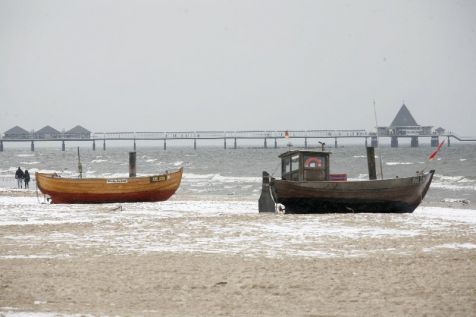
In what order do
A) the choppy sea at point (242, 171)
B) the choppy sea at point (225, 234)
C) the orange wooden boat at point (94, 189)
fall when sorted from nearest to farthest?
the choppy sea at point (225, 234)
the orange wooden boat at point (94, 189)
the choppy sea at point (242, 171)

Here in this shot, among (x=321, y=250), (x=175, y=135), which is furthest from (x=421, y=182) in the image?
(x=175, y=135)

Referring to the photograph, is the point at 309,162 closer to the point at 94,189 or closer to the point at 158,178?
the point at 158,178

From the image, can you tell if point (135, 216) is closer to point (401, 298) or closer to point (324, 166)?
point (324, 166)

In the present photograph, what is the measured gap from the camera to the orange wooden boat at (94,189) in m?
23.8

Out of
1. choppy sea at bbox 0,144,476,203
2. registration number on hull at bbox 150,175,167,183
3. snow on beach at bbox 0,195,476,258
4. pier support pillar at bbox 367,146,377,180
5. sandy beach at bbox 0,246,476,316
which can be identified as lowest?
choppy sea at bbox 0,144,476,203

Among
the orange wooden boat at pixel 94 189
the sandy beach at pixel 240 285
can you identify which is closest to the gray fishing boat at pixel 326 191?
the orange wooden boat at pixel 94 189

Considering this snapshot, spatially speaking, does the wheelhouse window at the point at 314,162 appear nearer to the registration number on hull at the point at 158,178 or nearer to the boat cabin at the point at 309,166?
the boat cabin at the point at 309,166

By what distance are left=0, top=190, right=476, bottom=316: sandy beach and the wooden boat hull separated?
2.14m

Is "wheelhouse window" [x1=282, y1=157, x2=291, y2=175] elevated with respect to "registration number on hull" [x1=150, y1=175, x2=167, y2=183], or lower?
elevated

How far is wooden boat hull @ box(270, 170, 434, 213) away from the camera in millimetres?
18453

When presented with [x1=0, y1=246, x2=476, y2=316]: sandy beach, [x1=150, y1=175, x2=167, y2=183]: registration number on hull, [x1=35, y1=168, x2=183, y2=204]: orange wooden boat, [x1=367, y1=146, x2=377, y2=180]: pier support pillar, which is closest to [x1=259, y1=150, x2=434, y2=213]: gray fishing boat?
[x1=367, y1=146, x2=377, y2=180]: pier support pillar

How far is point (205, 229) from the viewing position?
47.4 feet

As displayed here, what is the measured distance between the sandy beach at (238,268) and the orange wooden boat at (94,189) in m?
7.41

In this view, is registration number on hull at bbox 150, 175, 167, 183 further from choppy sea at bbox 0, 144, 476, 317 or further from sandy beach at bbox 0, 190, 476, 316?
sandy beach at bbox 0, 190, 476, 316
